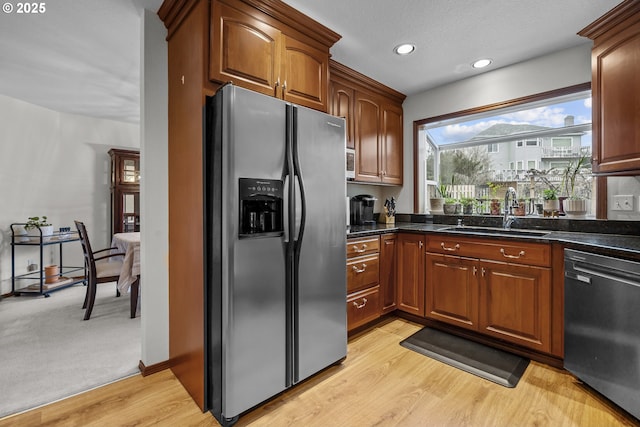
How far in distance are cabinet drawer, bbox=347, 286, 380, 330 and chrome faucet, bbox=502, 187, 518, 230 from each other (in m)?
1.33

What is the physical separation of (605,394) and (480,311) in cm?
80

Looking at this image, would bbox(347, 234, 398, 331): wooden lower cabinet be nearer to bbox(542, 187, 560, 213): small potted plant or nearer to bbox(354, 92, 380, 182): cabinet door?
bbox(354, 92, 380, 182): cabinet door

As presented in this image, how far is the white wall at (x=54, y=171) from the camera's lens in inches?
151

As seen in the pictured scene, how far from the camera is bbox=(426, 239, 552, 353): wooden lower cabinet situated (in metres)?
2.09

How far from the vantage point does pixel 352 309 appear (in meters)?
2.46

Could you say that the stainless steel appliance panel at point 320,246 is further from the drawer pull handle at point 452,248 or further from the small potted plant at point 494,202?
the small potted plant at point 494,202

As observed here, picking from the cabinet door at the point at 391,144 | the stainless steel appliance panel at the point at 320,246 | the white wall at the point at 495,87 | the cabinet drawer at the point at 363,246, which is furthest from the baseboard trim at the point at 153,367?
the white wall at the point at 495,87

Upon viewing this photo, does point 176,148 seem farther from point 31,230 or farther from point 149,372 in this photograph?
point 31,230

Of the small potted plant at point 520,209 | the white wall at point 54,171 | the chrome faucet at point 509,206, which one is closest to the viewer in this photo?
the chrome faucet at point 509,206

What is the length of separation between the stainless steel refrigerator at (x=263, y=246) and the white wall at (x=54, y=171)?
13.2 ft

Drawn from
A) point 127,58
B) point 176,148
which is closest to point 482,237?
point 176,148

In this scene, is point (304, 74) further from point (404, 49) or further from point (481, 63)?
point (481, 63)

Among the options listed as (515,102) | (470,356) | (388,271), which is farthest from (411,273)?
(515,102)

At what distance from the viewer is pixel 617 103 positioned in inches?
76.5
